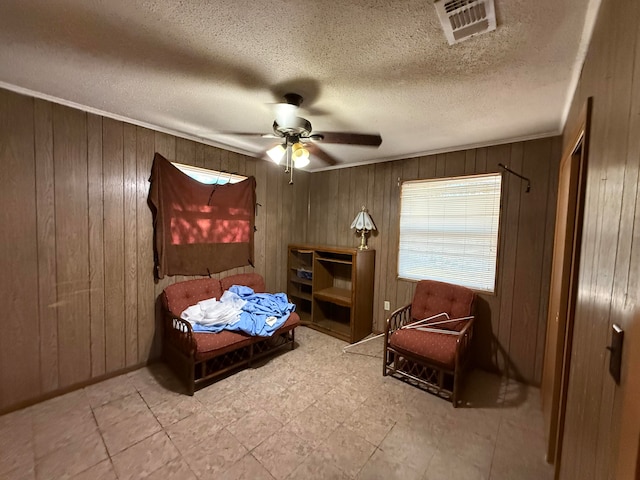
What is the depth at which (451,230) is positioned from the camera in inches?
120

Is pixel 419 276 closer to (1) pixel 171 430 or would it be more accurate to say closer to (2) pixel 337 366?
(2) pixel 337 366

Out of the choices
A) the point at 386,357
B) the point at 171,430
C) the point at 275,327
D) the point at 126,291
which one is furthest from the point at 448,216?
the point at 126,291

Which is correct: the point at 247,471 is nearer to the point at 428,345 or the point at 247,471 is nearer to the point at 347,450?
the point at 347,450

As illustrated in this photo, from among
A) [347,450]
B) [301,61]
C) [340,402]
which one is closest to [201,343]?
[340,402]

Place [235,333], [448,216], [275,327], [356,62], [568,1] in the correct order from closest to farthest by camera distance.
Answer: [568,1], [356,62], [235,333], [275,327], [448,216]

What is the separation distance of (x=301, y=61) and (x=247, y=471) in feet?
7.91

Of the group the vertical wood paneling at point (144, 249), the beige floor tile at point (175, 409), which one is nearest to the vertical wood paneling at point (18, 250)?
the vertical wood paneling at point (144, 249)

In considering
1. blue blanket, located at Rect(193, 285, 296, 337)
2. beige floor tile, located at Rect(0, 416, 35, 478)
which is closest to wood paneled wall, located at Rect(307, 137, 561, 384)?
blue blanket, located at Rect(193, 285, 296, 337)

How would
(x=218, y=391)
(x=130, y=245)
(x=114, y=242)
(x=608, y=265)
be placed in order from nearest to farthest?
1. (x=608, y=265)
2. (x=218, y=391)
3. (x=114, y=242)
4. (x=130, y=245)

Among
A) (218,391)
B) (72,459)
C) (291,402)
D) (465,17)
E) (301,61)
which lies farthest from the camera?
(218,391)

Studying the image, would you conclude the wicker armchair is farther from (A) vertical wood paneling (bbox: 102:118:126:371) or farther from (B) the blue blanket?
(A) vertical wood paneling (bbox: 102:118:126:371)

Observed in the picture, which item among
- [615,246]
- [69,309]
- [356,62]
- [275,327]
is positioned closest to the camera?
[615,246]

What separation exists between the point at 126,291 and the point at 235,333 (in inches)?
44.2

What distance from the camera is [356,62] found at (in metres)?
1.53
